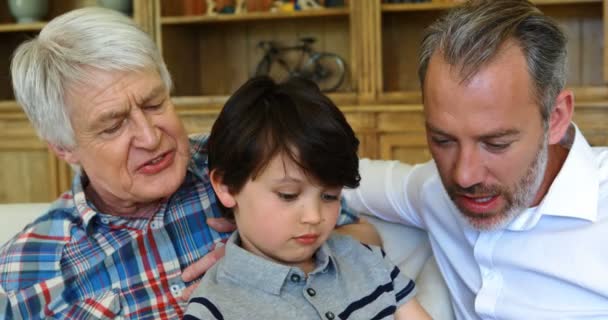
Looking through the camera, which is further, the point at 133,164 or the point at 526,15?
the point at 133,164

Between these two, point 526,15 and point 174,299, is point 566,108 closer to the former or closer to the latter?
point 526,15

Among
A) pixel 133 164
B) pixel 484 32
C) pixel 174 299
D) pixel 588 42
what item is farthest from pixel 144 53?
pixel 588 42

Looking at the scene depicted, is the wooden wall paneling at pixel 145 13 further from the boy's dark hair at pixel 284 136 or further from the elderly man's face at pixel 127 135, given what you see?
the boy's dark hair at pixel 284 136

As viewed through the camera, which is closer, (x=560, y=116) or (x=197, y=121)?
(x=560, y=116)

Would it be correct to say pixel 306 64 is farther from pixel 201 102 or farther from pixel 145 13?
pixel 145 13

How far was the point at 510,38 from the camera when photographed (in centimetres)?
124

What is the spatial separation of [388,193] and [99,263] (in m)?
0.70

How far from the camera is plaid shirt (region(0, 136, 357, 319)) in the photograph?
4.50 feet

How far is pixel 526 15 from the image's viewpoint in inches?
49.8

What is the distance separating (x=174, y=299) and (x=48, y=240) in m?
0.28

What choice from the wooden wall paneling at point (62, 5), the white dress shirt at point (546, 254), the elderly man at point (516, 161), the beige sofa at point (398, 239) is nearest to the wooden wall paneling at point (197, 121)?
the wooden wall paneling at point (62, 5)

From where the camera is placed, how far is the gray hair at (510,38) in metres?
1.23

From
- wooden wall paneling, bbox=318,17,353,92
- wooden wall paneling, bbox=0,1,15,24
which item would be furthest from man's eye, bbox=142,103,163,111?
wooden wall paneling, bbox=0,1,15,24

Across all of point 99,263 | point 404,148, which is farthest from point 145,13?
point 99,263
